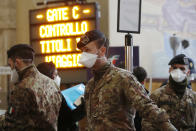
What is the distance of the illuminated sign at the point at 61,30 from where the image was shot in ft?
25.5

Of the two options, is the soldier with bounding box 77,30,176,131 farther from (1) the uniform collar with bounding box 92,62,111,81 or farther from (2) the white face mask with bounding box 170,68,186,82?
(2) the white face mask with bounding box 170,68,186,82

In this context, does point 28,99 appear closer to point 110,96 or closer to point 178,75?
point 110,96

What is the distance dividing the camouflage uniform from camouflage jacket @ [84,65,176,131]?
769mm

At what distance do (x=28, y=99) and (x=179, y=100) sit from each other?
158 cm

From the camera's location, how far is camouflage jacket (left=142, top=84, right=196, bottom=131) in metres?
3.94

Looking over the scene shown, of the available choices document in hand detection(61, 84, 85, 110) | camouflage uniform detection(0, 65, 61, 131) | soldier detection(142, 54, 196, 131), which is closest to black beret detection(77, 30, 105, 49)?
camouflage uniform detection(0, 65, 61, 131)

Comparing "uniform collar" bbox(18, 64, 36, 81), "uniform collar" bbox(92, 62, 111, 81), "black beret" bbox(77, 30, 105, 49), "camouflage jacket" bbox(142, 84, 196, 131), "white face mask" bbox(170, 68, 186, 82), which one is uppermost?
"black beret" bbox(77, 30, 105, 49)

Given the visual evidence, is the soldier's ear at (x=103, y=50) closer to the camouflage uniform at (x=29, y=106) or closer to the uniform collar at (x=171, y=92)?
the camouflage uniform at (x=29, y=106)

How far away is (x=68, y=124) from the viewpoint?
434cm

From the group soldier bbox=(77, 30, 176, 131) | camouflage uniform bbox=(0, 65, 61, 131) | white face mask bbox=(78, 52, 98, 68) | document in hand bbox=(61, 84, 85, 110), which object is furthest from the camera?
document in hand bbox=(61, 84, 85, 110)

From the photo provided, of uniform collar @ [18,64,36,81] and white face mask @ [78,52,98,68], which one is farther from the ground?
white face mask @ [78,52,98,68]

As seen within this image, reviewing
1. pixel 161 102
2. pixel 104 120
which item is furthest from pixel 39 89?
pixel 161 102

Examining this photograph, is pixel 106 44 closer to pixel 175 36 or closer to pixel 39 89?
pixel 39 89

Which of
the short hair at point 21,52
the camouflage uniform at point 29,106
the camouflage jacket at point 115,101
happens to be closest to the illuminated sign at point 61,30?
the short hair at point 21,52
